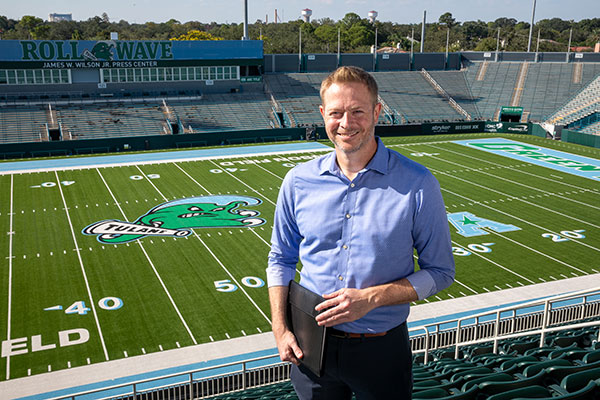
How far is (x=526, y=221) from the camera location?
2197 cm

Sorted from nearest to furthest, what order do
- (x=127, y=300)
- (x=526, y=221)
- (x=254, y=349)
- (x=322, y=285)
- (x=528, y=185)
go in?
(x=322, y=285), (x=254, y=349), (x=127, y=300), (x=526, y=221), (x=528, y=185)

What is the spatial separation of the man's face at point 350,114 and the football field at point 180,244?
10841mm

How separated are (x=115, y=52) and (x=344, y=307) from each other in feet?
150

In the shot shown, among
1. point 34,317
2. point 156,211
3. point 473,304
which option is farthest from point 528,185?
point 34,317

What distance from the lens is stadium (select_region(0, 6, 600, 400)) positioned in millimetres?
10414

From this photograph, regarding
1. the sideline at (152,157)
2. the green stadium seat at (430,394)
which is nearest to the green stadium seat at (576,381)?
the green stadium seat at (430,394)

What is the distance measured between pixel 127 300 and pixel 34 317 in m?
2.27

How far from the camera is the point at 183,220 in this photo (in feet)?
72.7

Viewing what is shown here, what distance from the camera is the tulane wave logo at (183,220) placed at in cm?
2056

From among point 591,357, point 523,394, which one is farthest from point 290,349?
point 591,357

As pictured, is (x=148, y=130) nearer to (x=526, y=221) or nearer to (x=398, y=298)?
(x=526, y=221)

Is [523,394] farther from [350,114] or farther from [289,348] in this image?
[350,114]

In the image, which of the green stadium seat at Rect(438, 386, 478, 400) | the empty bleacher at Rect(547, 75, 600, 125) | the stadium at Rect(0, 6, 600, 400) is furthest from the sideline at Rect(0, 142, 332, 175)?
the green stadium seat at Rect(438, 386, 478, 400)

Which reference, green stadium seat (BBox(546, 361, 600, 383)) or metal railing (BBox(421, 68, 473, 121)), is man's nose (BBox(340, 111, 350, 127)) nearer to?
green stadium seat (BBox(546, 361, 600, 383))
